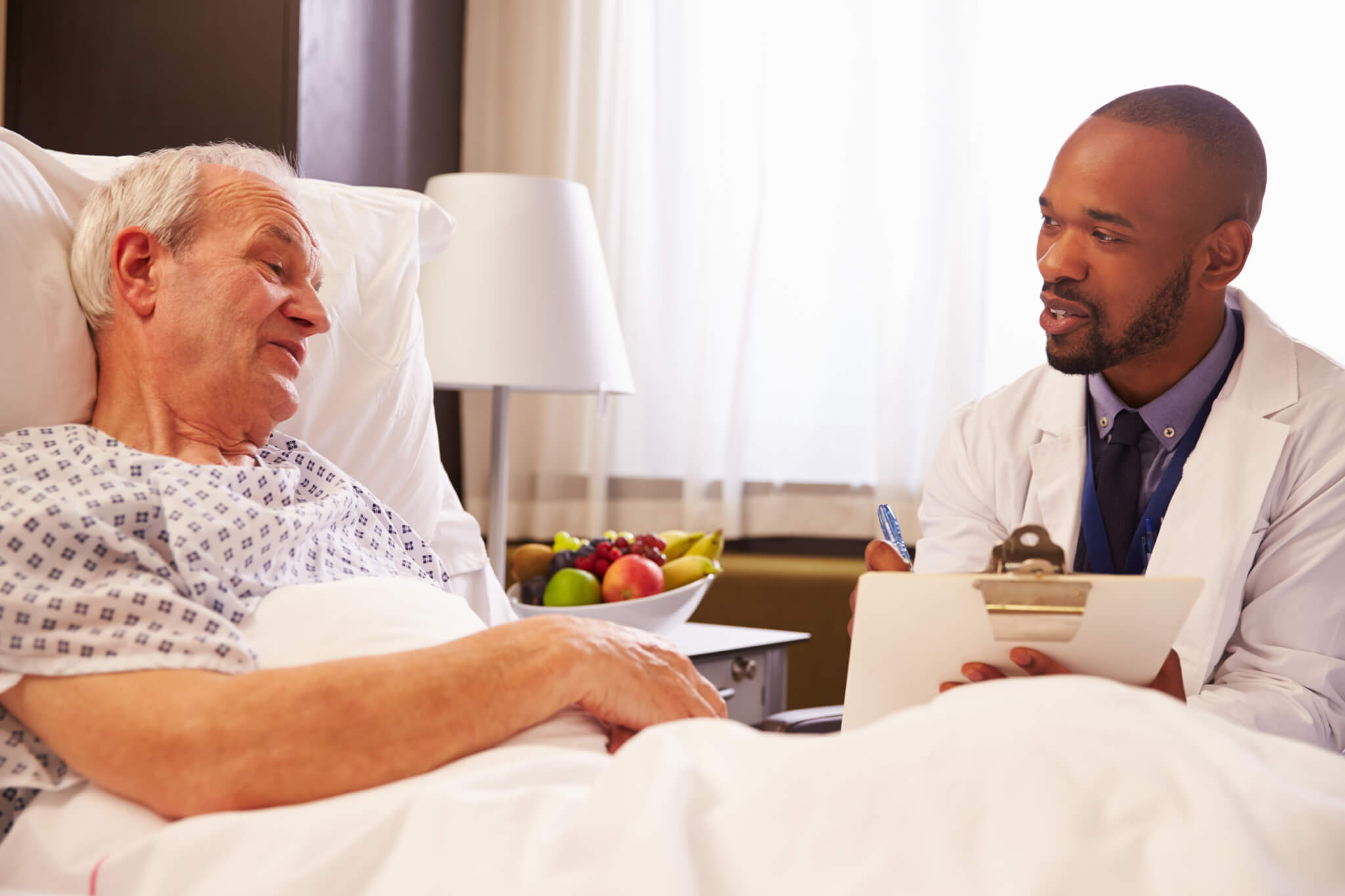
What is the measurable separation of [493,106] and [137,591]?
2.29 metres

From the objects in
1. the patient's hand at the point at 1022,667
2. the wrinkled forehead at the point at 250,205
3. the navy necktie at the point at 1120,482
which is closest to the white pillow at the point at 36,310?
the wrinkled forehead at the point at 250,205

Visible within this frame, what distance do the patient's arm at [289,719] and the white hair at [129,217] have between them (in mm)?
514

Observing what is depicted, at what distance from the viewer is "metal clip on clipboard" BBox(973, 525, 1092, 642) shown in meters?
0.91

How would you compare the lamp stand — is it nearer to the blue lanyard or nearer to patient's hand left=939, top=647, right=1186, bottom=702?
the blue lanyard

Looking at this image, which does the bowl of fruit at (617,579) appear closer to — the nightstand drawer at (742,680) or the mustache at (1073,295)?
the nightstand drawer at (742,680)

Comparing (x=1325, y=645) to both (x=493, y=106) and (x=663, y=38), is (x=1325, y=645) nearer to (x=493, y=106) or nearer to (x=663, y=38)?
(x=663, y=38)

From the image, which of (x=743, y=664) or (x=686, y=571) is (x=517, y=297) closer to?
(x=686, y=571)

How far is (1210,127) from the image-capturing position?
154 cm

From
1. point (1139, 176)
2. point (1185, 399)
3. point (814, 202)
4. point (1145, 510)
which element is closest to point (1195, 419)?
point (1185, 399)

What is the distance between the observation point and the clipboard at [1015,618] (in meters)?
0.91

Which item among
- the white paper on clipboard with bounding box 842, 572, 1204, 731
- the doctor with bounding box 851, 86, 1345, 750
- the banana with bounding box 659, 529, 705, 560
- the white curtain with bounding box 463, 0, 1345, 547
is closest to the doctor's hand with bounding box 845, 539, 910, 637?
the doctor with bounding box 851, 86, 1345, 750

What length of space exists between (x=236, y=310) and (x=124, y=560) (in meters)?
0.37

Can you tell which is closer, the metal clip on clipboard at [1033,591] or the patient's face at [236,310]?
the metal clip on clipboard at [1033,591]

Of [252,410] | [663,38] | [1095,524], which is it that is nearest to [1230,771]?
[1095,524]
